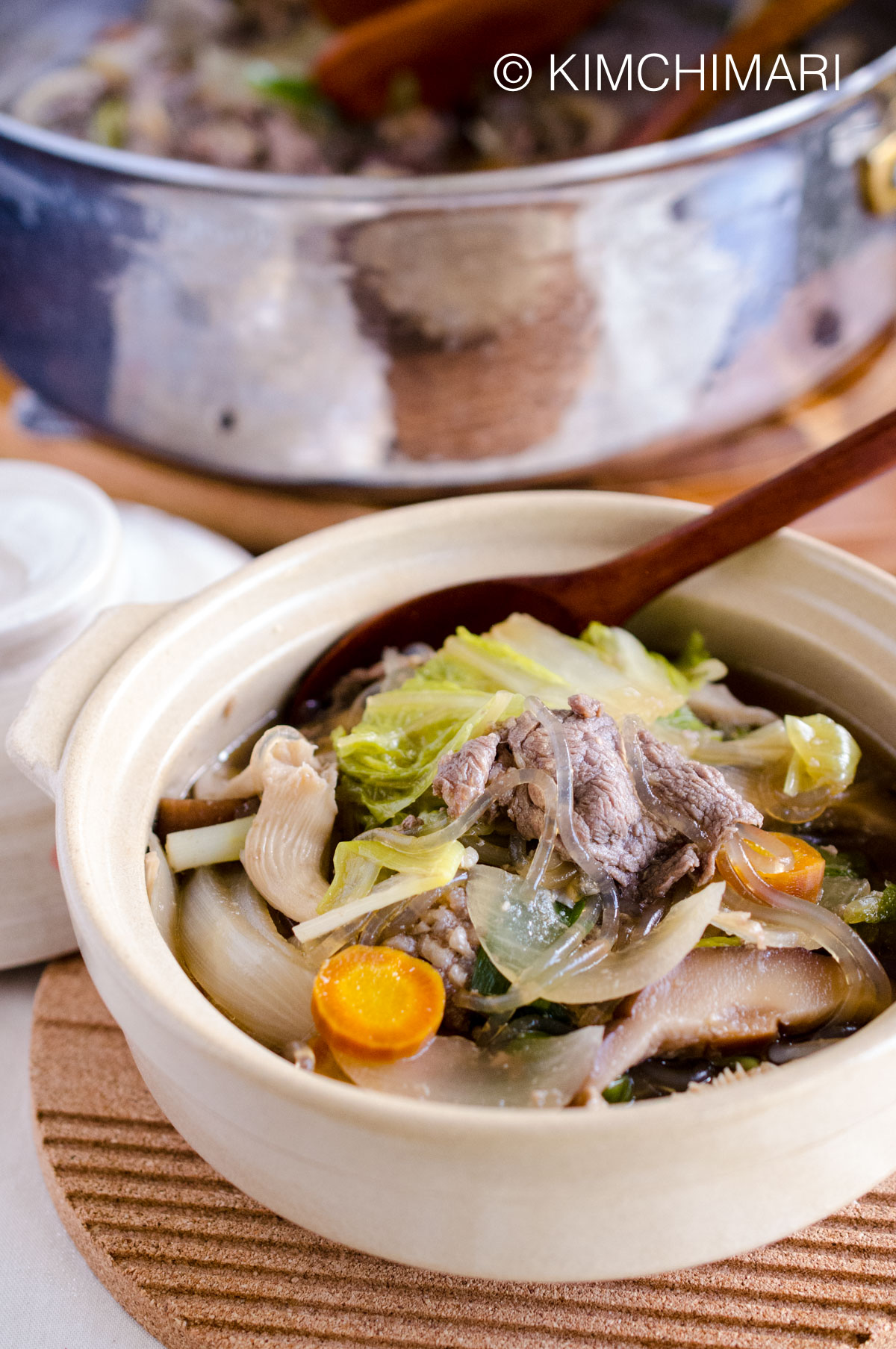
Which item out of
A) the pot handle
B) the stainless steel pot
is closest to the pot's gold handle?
the stainless steel pot

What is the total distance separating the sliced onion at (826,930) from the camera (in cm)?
126

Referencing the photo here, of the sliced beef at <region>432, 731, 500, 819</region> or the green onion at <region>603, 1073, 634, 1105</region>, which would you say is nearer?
the green onion at <region>603, 1073, 634, 1105</region>

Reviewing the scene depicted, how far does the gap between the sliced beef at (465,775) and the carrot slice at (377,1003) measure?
19cm

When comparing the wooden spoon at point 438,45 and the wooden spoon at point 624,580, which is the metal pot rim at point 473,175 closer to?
the wooden spoon at point 624,580

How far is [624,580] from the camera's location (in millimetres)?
1643

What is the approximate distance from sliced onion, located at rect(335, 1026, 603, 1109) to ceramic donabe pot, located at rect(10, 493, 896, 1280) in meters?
0.14

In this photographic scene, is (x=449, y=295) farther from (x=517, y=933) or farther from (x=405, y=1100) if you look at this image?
(x=405, y=1100)

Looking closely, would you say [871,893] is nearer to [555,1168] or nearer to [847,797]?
[847,797]

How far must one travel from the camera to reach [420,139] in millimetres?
2957

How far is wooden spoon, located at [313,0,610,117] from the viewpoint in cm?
280

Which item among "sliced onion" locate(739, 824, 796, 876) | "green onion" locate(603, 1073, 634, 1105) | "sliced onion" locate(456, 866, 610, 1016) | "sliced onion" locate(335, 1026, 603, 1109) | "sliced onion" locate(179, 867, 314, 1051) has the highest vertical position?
"sliced onion" locate(739, 824, 796, 876)

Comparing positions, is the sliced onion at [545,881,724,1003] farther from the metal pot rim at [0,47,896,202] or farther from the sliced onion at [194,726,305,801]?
the metal pot rim at [0,47,896,202]

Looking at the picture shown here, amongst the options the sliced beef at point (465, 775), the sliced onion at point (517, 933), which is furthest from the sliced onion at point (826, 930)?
the sliced beef at point (465, 775)

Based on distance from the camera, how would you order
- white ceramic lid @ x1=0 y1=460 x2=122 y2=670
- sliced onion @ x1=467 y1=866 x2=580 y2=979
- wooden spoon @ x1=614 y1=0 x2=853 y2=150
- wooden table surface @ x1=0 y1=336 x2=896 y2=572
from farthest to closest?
1. wooden spoon @ x1=614 y1=0 x2=853 y2=150
2. wooden table surface @ x1=0 y1=336 x2=896 y2=572
3. white ceramic lid @ x1=0 y1=460 x2=122 y2=670
4. sliced onion @ x1=467 y1=866 x2=580 y2=979
